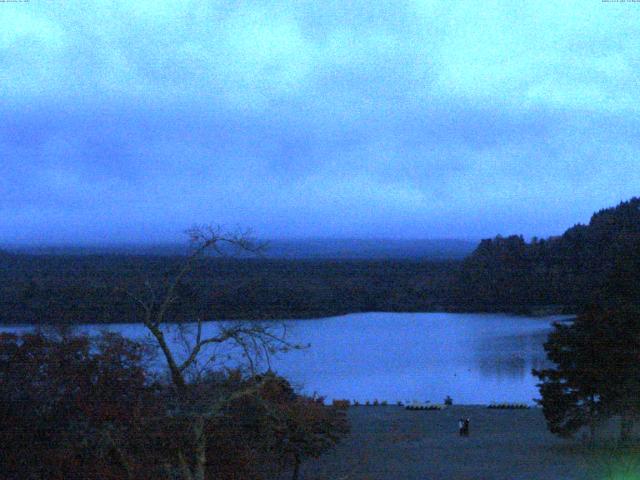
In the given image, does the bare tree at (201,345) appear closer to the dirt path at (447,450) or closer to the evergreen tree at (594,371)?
the dirt path at (447,450)

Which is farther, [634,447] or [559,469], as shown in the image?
[634,447]

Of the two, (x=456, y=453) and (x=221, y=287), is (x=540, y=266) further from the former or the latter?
(x=456, y=453)

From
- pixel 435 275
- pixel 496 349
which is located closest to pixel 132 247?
pixel 496 349

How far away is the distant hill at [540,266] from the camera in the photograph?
66250 mm

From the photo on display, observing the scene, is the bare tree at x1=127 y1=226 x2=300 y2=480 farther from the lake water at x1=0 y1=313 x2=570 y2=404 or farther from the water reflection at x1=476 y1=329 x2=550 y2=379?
the water reflection at x1=476 y1=329 x2=550 y2=379

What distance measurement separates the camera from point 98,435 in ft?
23.2

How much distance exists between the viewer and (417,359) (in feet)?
128

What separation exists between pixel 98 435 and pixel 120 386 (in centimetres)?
62

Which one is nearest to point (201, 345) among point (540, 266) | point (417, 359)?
point (417, 359)

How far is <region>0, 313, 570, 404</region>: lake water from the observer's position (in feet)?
95.1

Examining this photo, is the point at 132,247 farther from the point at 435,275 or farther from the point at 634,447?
the point at 435,275

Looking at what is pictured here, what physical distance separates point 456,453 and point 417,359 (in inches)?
932

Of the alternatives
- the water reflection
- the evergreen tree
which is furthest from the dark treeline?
the water reflection

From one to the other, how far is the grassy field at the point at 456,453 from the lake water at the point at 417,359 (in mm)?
2370
